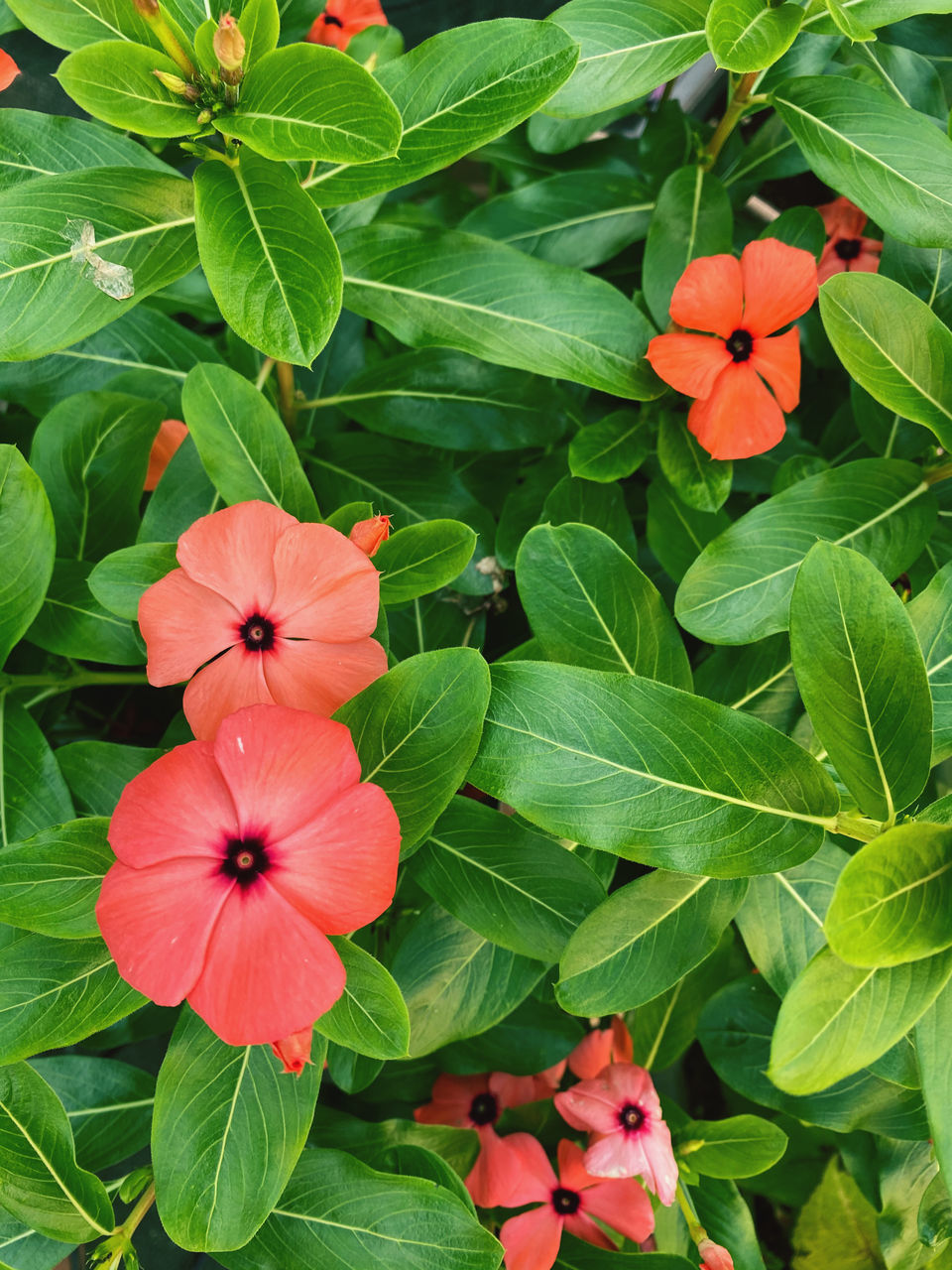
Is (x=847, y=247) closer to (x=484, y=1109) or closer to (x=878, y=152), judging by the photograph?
(x=878, y=152)

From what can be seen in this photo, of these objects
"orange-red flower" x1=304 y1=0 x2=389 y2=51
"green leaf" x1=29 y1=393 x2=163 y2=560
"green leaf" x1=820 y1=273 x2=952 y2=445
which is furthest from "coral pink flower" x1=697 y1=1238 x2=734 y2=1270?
"orange-red flower" x1=304 y1=0 x2=389 y2=51

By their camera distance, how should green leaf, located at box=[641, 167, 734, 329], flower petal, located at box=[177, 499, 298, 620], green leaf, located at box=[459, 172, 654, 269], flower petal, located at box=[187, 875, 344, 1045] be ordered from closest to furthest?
flower petal, located at box=[187, 875, 344, 1045] → flower petal, located at box=[177, 499, 298, 620] → green leaf, located at box=[641, 167, 734, 329] → green leaf, located at box=[459, 172, 654, 269]

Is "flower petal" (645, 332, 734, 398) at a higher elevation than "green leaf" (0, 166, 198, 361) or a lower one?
lower

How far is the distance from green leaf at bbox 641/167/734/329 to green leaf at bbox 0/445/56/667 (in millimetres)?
595

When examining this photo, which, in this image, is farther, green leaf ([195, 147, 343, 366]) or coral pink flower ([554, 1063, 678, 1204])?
coral pink flower ([554, 1063, 678, 1204])

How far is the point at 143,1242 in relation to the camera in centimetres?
92

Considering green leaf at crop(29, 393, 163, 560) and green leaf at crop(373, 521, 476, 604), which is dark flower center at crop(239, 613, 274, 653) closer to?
green leaf at crop(373, 521, 476, 604)

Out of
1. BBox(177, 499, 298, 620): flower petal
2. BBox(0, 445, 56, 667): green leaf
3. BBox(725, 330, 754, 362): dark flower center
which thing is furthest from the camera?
BBox(725, 330, 754, 362): dark flower center

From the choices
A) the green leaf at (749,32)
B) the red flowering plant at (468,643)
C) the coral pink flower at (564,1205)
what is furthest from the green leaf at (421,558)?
the coral pink flower at (564,1205)

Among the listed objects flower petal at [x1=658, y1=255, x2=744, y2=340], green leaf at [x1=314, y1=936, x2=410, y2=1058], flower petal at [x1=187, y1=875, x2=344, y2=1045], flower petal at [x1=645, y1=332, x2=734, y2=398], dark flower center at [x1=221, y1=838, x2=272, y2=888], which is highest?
flower petal at [x1=658, y1=255, x2=744, y2=340]

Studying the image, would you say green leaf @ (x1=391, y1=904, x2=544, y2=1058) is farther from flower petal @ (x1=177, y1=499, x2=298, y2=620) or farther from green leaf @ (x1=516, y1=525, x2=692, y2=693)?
flower petal @ (x1=177, y1=499, x2=298, y2=620)

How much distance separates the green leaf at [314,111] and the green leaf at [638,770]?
0.36 meters

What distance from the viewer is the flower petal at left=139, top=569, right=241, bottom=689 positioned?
0.59 m

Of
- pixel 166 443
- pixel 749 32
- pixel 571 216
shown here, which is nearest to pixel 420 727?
pixel 166 443
